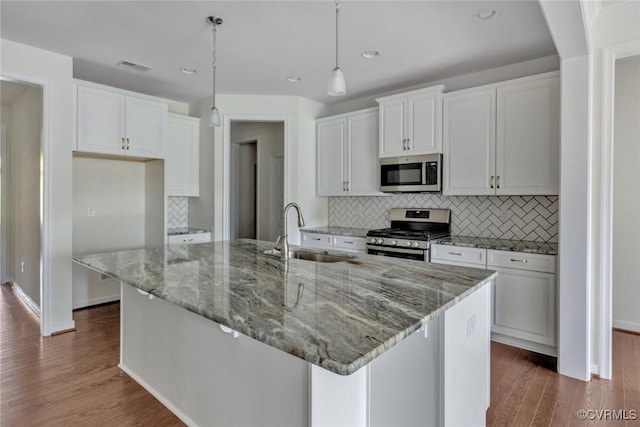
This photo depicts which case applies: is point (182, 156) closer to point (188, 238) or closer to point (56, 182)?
point (188, 238)

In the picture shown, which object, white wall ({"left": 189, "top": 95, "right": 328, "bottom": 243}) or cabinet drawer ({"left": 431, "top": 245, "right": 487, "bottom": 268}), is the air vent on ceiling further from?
cabinet drawer ({"left": 431, "top": 245, "right": 487, "bottom": 268})

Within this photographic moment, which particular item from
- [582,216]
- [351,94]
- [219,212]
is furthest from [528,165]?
[219,212]

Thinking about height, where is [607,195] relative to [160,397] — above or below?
above

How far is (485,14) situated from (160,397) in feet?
10.9

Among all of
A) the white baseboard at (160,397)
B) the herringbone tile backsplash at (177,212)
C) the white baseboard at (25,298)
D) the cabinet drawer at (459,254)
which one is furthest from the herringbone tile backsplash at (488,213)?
the white baseboard at (25,298)

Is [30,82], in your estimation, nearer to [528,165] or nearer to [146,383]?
[146,383]

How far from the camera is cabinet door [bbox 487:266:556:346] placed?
280 cm

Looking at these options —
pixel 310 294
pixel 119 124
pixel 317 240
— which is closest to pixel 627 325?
pixel 317 240

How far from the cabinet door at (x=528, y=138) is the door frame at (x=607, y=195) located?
1.43 ft

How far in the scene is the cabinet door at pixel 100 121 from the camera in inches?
138

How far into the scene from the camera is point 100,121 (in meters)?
3.64

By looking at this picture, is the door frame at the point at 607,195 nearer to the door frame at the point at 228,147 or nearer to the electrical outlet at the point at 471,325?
the electrical outlet at the point at 471,325

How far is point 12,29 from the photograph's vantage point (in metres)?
2.76

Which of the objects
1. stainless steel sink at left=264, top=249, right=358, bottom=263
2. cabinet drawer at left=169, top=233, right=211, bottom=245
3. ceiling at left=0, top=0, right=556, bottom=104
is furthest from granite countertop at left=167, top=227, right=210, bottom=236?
stainless steel sink at left=264, top=249, right=358, bottom=263
